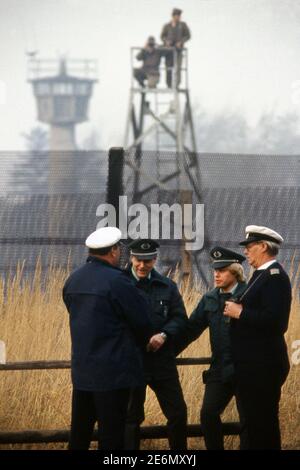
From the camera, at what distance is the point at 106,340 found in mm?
6730

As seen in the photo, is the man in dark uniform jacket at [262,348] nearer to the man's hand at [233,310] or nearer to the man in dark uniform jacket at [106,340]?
the man's hand at [233,310]

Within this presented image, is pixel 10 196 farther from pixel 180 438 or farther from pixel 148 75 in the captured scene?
pixel 148 75

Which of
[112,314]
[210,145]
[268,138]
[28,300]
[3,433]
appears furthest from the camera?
[210,145]

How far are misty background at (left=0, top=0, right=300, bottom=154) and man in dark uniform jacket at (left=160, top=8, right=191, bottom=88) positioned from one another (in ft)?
61.3

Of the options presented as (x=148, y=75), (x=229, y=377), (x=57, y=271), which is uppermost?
(x=148, y=75)

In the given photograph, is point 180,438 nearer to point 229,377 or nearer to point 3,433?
point 229,377

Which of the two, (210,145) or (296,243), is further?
(210,145)

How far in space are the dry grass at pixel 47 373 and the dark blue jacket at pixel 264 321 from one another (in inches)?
77.0

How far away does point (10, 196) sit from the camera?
32.0 ft

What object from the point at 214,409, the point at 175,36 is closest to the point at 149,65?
the point at 175,36
